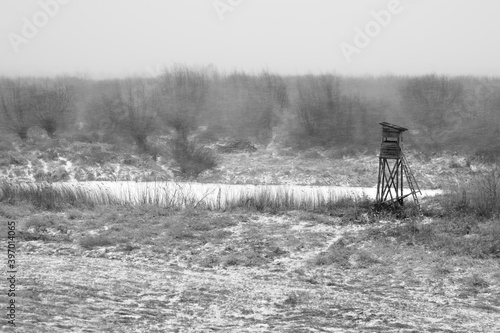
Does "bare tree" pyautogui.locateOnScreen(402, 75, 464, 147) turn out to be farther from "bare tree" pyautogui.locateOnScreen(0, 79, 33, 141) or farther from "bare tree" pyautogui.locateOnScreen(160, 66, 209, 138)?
"bare tree" pyautogui.locateOnScreen(0, 79, 33, 141)

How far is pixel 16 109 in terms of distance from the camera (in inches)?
1539

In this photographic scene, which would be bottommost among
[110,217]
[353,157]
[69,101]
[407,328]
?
[407,328]

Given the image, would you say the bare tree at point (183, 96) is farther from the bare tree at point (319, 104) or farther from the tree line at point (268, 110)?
the bare tree at point (319, 104)

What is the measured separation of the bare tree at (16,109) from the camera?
37.7 m

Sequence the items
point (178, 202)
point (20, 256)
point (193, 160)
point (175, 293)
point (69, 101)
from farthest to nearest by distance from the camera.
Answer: point (69, 101), point (193, 160), point (178, 202), point (20, 256), point (175, 293)

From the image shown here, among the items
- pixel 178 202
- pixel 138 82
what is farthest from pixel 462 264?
pixel 138 82

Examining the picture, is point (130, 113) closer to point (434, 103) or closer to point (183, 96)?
point (183, 96)

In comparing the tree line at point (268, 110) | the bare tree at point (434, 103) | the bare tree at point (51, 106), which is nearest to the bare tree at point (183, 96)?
the tree line at point (268, 110)

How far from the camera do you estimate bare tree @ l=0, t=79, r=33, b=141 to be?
124ft

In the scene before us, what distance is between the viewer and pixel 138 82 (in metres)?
47.7

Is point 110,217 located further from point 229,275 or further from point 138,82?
point 138,82

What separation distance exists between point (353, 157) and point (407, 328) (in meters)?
24.5

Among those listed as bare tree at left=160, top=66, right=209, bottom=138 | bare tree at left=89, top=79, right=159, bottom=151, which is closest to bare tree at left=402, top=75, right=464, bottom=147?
bare tree at left=160, top=66, right=209, bottom=138

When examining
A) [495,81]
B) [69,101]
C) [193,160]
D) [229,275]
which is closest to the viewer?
[229,275]
